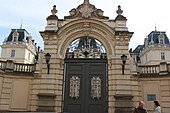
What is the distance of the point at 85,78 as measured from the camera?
14891 millimetres

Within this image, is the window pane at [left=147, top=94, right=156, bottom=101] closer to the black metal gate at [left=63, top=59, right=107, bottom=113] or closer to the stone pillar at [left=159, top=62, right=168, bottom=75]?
the stone pillar at [left=159, top=62, right=168, bottom=75]

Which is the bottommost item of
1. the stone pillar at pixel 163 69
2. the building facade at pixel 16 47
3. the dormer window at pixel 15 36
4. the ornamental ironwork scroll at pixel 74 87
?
the ornamental ironwork scroll at pixel 74 87

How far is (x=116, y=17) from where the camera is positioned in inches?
620

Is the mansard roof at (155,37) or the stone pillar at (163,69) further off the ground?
the mansard roof at (155,37)

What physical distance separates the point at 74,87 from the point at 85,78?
0.92 m

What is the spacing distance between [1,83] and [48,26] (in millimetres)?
4795

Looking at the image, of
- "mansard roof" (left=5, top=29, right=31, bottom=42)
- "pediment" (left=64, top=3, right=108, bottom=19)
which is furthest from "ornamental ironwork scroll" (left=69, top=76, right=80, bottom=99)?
"mansard roof" (left=5, top=29, right=31, bottom=42)

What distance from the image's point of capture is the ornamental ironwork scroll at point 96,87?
14.6 meters

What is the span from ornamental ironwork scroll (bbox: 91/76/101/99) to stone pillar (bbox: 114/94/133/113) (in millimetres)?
1231

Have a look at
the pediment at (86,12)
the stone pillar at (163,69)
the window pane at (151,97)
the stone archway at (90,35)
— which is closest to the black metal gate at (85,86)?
the stone archway at (90,35)

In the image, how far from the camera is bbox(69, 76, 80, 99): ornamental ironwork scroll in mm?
14664

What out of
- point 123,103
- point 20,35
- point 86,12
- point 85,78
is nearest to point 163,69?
point 123,103

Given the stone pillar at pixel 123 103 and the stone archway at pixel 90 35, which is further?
the stone archway at pixel 90 35

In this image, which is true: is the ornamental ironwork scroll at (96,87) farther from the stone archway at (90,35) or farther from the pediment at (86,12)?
the pediment at (86,12)
